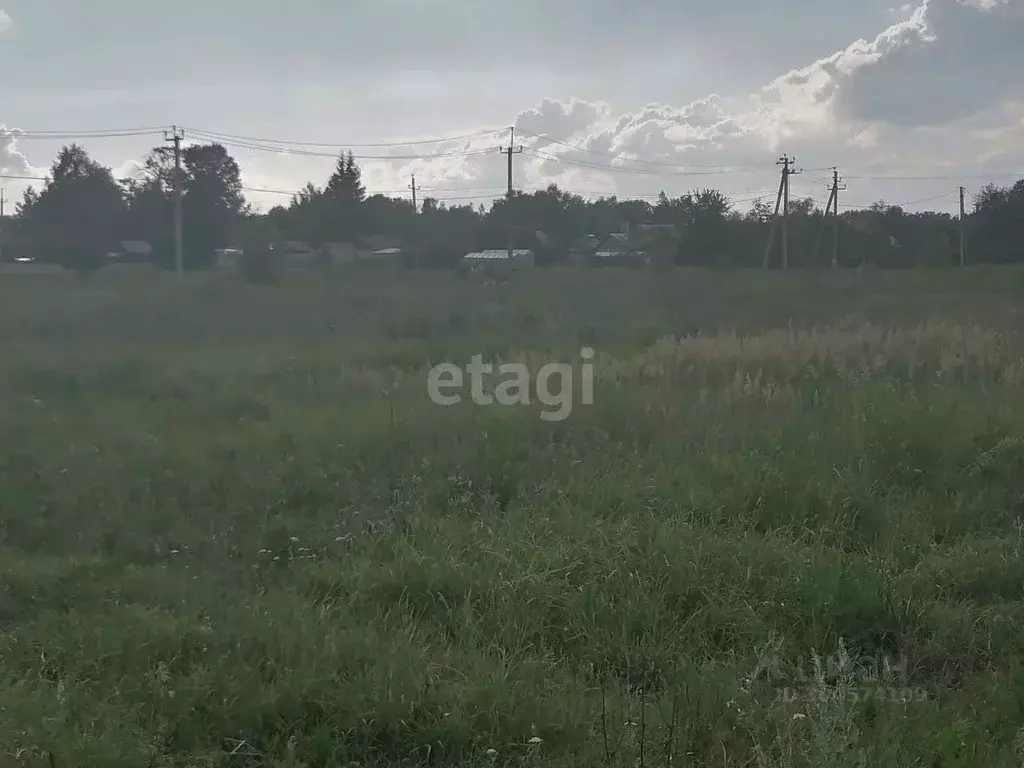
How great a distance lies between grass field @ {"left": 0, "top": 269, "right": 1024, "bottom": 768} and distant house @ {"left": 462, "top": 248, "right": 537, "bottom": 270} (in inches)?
1054

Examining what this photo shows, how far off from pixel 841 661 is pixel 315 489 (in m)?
4.00

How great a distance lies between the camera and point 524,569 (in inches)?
191

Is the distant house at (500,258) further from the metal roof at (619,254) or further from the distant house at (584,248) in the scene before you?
the metal roof at (619,254)

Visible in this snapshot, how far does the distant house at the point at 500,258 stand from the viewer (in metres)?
38.5

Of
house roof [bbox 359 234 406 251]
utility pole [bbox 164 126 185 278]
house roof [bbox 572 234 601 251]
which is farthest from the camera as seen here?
house roof [bbox 572 234 601 251]

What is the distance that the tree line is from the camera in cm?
4381

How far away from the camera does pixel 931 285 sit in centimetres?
3095

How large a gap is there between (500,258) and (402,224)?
1069 cm

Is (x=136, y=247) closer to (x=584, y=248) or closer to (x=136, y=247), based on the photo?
(x=136, y=247)

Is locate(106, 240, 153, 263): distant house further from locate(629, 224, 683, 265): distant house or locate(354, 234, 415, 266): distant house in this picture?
locate(629, 224, 683, 265): distant house

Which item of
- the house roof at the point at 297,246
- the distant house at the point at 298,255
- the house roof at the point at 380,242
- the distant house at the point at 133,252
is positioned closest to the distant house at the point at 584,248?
the house roof at the point at 380,242

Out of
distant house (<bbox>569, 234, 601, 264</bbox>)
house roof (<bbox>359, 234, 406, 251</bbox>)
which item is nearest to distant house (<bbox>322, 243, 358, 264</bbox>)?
house roof (<bbox>359, 234, 406, 251</bbox>)

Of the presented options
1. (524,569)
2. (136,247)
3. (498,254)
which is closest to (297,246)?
(136,247)

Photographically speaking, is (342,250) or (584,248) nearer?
(342,250)
